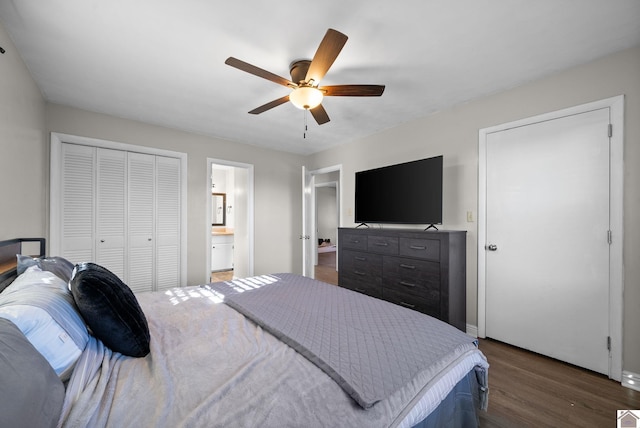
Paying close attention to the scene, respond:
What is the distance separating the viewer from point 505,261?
2553mm

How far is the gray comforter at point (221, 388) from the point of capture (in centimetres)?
77

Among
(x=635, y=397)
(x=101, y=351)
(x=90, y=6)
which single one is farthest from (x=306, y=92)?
(x=635, y=397)

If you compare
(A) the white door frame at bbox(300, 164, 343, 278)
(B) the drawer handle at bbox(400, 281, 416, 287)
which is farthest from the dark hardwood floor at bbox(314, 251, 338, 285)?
(B) the drawer handle at bbox(400, 281, 416, 287)

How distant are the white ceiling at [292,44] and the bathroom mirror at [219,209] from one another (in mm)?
3436

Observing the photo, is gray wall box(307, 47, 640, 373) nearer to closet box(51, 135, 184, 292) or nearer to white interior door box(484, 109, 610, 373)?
white interior door box(484, 109, 610, 373)

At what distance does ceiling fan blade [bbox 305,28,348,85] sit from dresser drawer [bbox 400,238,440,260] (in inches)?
71.4

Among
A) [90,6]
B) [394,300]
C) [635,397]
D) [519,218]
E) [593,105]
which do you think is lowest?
[635,397]

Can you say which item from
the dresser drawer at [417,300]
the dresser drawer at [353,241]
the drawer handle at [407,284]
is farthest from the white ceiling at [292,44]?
the dresser drawer at [417,300]

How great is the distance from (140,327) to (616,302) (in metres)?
3.12

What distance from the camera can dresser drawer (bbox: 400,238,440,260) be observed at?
2.57 meters

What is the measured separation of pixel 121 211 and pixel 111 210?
0.10 m

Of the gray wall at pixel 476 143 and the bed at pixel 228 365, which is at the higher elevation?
the gray wall at pixel 476 143

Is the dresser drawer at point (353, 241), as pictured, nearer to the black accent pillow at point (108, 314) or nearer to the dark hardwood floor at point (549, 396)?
the dark hardwood floor at point (549, 396)

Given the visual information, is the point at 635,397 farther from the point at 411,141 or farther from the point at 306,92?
the point at 306,92
